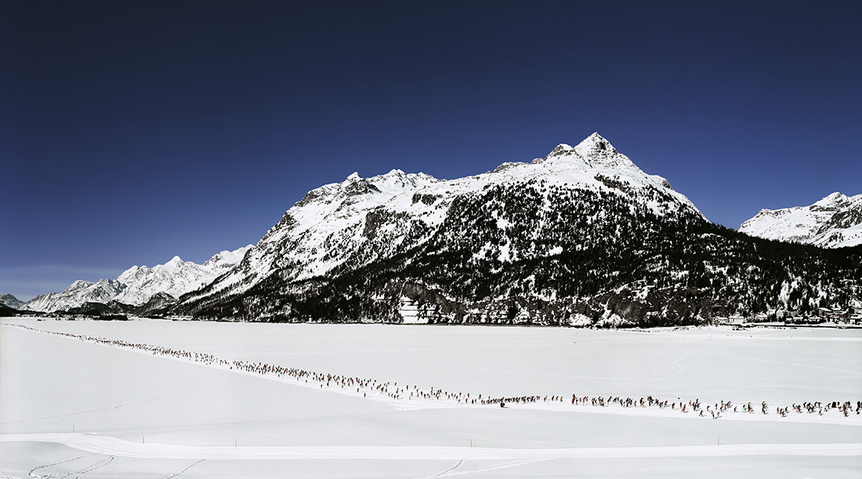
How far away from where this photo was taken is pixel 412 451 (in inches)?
1110

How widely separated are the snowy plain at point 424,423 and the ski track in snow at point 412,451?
161 mm

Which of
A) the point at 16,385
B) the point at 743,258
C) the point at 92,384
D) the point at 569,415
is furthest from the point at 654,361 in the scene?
the point at 743,258

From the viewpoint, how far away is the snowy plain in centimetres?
2559

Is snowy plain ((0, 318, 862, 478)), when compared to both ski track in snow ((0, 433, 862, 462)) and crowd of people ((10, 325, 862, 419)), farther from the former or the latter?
crowd of people ((10, 325, 862, 419))

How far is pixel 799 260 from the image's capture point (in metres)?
164

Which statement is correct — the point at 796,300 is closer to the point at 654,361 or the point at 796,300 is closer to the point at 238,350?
the point at 654,361

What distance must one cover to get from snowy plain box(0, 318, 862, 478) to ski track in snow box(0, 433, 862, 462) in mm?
161

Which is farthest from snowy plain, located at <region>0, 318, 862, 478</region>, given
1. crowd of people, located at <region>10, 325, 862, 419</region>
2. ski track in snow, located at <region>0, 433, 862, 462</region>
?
crowd of people, located at <region>10, 325, 862, 419</region>

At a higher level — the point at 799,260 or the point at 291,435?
the point at 799,260

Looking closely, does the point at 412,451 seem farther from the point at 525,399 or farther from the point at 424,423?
the point at 525,399

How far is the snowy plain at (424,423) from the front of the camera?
25.6m

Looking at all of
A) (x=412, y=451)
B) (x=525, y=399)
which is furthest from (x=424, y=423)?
(x=525, y=399)

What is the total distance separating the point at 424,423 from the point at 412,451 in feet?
25.7

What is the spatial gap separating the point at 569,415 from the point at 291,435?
68.4 ft
